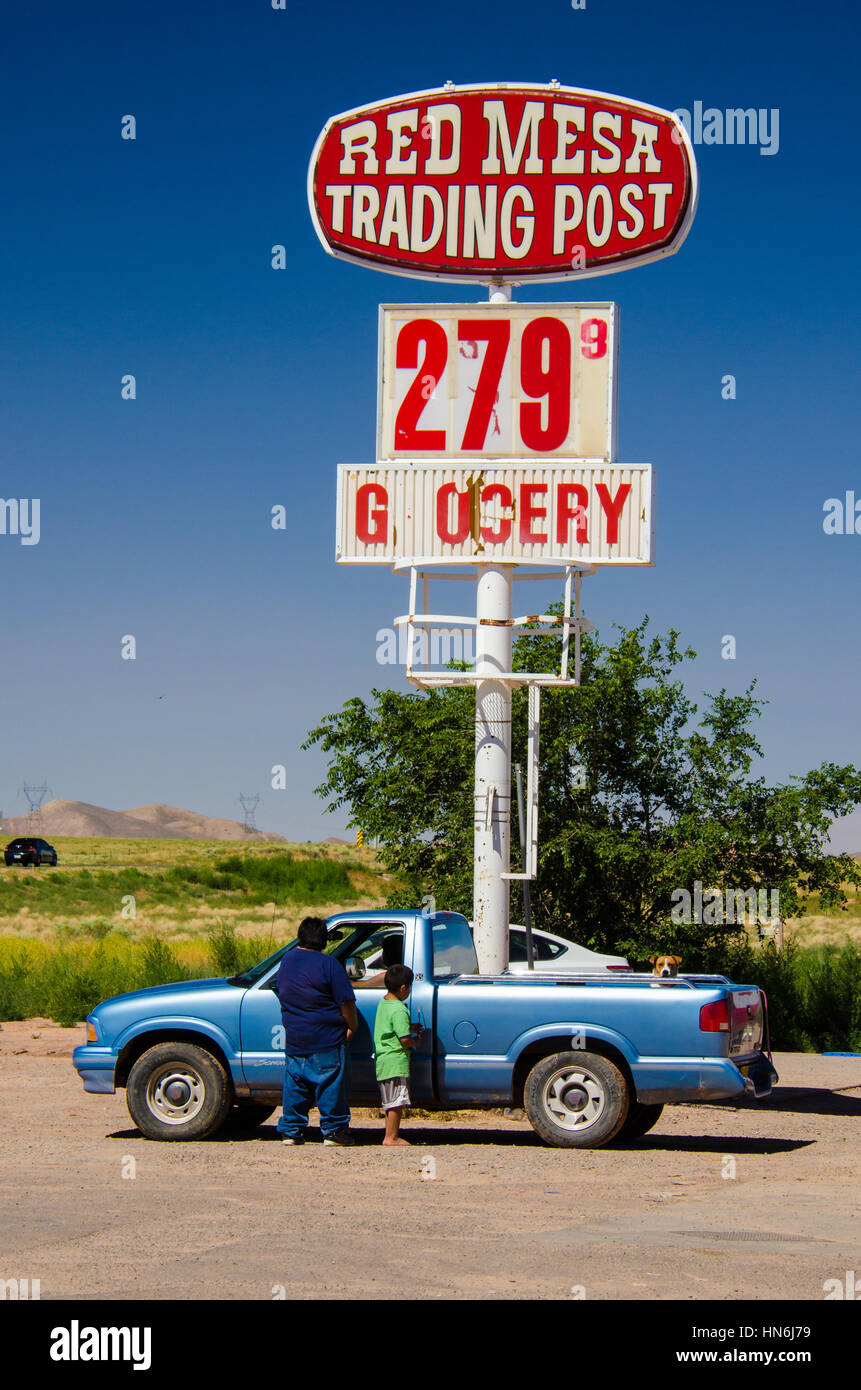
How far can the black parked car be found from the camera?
280 feet

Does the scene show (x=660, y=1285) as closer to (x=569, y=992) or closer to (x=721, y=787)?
(x=569, y=992)

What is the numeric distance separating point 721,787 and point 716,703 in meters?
1.17

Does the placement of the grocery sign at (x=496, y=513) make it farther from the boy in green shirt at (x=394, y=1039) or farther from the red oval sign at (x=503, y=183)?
the boy in green shirt at (x=394, y=1039)

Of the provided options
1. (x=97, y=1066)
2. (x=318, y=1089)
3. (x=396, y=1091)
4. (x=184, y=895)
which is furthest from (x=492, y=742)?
(x=184, y=895)

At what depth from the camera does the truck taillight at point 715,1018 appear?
37.9 feet

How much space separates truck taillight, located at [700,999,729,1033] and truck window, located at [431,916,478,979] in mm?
2084

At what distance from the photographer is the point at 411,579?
16250 millimetres

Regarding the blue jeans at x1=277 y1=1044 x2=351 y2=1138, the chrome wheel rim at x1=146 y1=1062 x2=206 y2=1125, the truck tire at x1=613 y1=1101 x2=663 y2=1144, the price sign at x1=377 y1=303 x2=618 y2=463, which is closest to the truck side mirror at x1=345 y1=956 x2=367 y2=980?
the blue jeans at x1=277 y1=1044 x2=351 y2=1138

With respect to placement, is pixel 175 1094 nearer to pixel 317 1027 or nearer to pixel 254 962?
pixel 317 1027

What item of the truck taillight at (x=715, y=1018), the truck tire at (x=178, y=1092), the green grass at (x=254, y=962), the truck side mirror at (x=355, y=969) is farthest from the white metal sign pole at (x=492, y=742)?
the green grass at (x=254, y=962)

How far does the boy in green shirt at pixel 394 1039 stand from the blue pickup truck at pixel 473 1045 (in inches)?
8.6

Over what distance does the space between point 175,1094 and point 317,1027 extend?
148 centimetres

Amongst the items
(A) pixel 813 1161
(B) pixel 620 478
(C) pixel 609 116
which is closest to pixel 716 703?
(B) pixel 620 478

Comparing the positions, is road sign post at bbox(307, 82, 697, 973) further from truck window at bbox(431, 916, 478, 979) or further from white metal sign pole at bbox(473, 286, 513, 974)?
truck window at bbox(431, 916, 478, 979)
